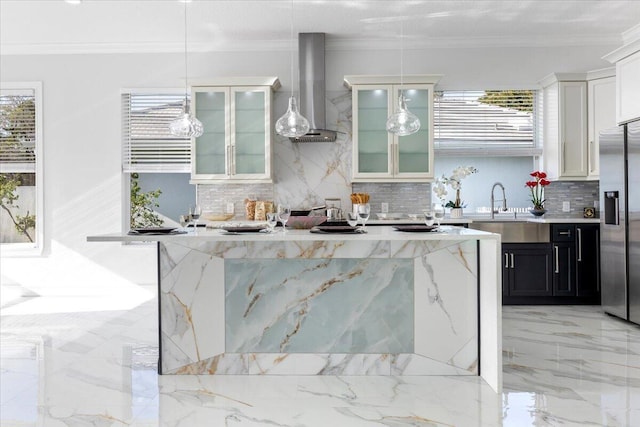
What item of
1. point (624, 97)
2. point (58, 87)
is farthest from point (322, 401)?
point (58, 87)

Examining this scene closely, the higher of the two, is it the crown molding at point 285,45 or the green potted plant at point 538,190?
the crown molding at point 285,45

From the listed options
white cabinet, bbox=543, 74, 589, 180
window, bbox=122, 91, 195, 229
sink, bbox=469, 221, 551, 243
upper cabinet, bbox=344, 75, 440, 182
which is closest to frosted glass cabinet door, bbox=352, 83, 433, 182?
upper cabinet, bbox=344, 75, 440, 182

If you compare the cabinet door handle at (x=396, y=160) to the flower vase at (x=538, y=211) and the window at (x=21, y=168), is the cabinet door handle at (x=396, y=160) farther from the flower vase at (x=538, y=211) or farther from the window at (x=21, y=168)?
the window at (x=21, y=168)

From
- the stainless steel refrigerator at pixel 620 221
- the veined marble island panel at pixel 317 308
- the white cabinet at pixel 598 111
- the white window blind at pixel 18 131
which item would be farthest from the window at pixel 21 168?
the white cabinet at pixel 598 111

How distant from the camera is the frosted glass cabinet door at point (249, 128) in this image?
215 inches

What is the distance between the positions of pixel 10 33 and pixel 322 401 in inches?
204

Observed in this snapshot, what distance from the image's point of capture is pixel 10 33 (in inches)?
219

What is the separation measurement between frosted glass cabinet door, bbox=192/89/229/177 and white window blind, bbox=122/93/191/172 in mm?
498

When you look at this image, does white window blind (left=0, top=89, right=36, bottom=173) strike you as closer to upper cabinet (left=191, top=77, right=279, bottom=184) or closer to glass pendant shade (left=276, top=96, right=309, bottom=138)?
upper cabinet (left=191, top=77, right=279, bottom=184)

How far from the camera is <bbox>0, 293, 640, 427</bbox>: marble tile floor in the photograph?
2.54m

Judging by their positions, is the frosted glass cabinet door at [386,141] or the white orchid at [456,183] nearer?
the frosted glass cabinet door at [386,141]

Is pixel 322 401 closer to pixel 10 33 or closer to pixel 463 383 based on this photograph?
pixel 463 383

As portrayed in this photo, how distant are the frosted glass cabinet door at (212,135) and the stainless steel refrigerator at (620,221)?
11.9 feet

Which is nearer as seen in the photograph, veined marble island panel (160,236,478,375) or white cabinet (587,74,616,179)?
veined marble island panel (160,236,478,375)
